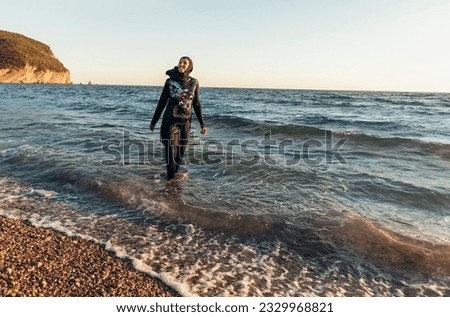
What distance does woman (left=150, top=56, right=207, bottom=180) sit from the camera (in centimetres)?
673

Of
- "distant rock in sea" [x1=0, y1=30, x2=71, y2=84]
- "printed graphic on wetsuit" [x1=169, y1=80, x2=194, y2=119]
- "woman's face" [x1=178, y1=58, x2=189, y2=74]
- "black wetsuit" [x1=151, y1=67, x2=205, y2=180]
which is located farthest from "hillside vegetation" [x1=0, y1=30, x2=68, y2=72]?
"woman's face" [x1=178, y1=58, x2=189, y2=74]

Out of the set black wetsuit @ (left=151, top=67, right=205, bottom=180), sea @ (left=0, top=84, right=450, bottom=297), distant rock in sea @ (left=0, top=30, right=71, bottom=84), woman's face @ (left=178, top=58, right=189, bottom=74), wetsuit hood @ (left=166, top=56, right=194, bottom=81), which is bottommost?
sea @ (left=0, top=84, right=450, bottom=297)

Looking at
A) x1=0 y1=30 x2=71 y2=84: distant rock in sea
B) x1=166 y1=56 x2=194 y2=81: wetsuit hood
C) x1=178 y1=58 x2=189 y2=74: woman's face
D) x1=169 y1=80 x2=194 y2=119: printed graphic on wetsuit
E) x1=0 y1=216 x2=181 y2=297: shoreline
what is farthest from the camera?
x1=0 y1=30 x2=71 y2=84: distant rock in sea

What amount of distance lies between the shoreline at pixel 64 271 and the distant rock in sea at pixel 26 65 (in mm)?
141240

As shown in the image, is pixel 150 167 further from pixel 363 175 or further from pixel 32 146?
pixel 363 175

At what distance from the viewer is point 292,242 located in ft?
15.4

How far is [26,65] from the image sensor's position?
12562 cm

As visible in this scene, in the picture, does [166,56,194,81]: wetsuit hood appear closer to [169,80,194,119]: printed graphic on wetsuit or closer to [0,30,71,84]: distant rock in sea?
[169,80,194,119]: printed graphic on wetsuit

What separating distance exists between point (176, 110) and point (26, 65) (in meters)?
147

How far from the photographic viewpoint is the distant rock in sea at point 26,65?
393 ft

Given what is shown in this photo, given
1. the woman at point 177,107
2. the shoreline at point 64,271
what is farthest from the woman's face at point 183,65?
the shoreline at point 64,271
